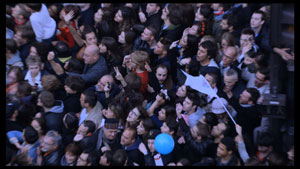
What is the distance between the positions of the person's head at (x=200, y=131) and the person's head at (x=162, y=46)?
124 cm

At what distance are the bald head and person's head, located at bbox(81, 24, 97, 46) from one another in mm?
189

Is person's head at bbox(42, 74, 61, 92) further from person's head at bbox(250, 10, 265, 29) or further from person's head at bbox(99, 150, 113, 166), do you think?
person's head at bbox(250, 10, 265, 29)

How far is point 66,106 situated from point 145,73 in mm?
1083

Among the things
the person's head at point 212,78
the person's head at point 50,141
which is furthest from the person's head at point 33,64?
the person's head at point 212,78

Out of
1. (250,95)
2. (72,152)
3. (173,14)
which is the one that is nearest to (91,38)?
(173,14)

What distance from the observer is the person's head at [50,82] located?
4551mm

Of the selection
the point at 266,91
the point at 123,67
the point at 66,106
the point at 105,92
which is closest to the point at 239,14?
the point at 266,91

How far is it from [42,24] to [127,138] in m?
2.12

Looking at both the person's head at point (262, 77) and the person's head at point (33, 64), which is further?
the person's head at point (33, 64)

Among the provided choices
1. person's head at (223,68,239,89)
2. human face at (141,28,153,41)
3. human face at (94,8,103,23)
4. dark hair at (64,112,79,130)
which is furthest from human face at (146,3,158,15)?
dark hair at (64,112,79,130)

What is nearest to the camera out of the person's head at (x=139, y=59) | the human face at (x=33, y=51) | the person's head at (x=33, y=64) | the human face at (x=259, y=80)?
the human face at (x=259, y=80)

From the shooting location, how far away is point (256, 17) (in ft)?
15.2

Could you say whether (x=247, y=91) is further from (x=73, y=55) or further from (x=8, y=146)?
(x=8, y=146)

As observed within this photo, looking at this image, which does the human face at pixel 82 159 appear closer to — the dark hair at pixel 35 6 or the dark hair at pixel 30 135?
the dark hair at pixel 30 135
